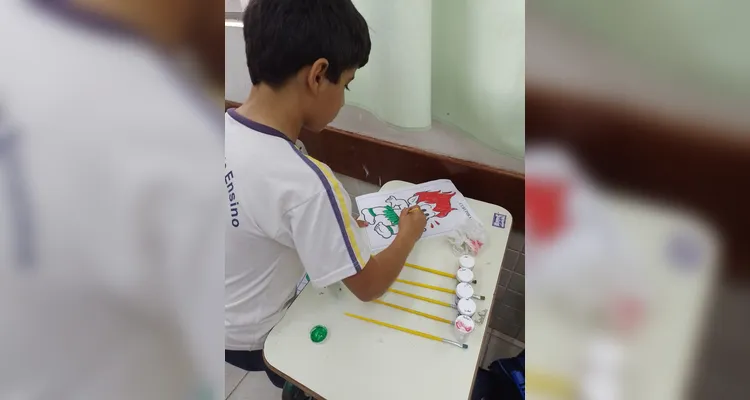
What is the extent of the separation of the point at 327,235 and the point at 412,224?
0.28m

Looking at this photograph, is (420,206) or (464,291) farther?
(420,206)

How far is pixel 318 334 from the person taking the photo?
0.74 m

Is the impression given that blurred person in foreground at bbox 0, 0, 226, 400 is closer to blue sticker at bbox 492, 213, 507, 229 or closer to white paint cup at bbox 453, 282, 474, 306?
white paint cup at bbox 453, 282, 474, 306

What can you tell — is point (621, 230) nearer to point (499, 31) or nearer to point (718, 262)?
point (718, 262)

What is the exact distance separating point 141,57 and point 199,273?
0.10 m

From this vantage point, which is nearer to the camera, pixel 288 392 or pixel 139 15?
pixel 139 15

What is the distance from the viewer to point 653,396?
0.20 m

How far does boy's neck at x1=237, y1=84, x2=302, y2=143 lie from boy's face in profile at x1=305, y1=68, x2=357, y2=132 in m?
0.04

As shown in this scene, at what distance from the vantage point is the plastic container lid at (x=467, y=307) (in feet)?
2.50

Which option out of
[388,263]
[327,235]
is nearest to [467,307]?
[388,263]

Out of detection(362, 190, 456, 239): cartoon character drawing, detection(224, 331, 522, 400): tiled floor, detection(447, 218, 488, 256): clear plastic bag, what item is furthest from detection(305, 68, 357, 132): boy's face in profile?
detection(224, 331, 522, 400): tiled floor

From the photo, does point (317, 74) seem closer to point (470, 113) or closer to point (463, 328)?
point (470, 113)

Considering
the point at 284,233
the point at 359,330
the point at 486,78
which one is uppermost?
the point at 486,78

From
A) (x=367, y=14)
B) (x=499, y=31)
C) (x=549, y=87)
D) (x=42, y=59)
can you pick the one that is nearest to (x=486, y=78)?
(x=499, y=31)
